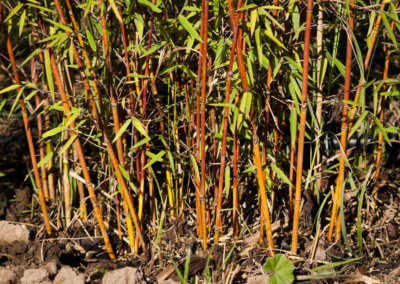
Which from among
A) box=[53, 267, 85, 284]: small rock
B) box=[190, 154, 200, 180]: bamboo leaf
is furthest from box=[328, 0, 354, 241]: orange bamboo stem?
box=[53, 267, 85, 284]: small rock

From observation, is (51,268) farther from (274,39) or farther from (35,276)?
(274,39)

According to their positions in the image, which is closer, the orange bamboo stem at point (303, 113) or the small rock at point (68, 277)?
the orange bamboo stem at point (303, 113)

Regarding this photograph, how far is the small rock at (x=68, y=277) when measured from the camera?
1626 mm

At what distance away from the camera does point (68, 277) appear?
1.64m

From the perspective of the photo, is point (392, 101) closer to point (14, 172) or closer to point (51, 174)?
point (51, 174)

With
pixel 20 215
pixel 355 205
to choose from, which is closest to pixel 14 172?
pixel 20 215

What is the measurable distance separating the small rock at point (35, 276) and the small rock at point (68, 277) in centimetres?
4

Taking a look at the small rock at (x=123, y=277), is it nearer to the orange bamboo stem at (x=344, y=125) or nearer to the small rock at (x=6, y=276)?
the small rock at (x=6, y=276)

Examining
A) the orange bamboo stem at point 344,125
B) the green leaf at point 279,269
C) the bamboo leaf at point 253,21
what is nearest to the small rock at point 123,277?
the green leaf at point 279,269

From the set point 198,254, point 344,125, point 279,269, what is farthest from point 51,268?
point 344,125

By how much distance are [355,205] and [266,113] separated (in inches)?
29.1

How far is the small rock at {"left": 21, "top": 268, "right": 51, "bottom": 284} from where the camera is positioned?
5.33ft

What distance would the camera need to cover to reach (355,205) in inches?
82.7

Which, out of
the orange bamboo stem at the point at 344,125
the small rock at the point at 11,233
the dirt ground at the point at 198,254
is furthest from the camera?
the small rock at the point at 11,233
